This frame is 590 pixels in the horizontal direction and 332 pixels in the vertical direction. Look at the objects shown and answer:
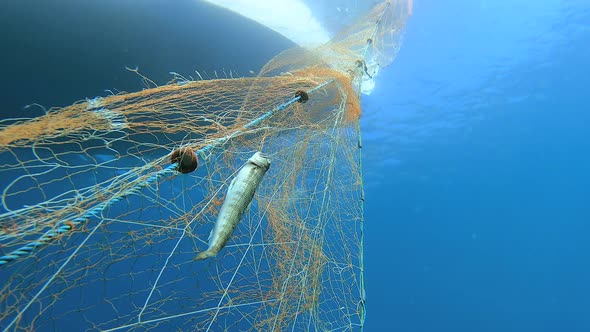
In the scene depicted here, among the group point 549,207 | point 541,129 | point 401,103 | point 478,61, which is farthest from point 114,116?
point 549,207

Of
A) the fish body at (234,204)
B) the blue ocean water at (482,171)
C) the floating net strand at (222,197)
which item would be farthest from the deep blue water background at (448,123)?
the fish body at (234,204)

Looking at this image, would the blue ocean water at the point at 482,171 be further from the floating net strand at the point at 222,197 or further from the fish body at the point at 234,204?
the fish body at the point at 234,204

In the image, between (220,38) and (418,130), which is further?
(418,130)

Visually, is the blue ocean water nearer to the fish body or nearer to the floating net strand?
the floating net strand

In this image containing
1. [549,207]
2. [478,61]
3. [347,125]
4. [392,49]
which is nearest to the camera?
[347,125]

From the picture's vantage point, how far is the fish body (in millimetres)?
1918

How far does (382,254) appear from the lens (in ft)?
170

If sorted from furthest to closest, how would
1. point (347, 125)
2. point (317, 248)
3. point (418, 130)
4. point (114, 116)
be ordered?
point (418, 130) < point (347, 125) < point (317, 248) < point (114, 116)

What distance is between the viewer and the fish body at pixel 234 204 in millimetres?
1918

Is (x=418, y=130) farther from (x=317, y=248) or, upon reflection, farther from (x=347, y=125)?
(x=317, y=248)

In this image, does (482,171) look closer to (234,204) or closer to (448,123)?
(448,123)

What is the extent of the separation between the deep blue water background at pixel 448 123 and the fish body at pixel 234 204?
21.3ft

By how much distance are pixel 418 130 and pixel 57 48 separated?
2048cm

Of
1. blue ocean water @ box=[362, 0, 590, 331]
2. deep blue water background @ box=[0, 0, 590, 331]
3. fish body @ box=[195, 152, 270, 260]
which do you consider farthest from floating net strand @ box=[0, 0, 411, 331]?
blue ocean water @ box=[362, 0, 590, 331]
